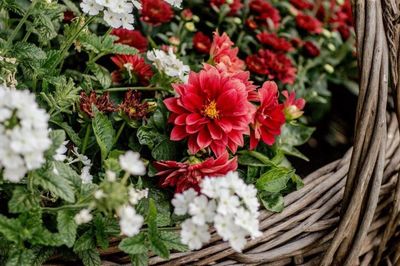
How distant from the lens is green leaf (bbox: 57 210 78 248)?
0.62 m

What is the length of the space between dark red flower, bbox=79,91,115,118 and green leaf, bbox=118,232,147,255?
181 mm

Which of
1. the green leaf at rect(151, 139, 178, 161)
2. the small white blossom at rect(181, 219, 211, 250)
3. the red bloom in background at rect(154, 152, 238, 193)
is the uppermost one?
the green leaf at rect(151, 139, 178, 161)

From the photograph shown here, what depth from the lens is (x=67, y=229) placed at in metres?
0.62

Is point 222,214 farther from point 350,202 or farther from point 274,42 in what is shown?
point 274,42

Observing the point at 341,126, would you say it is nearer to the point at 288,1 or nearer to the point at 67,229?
the point at 288,1

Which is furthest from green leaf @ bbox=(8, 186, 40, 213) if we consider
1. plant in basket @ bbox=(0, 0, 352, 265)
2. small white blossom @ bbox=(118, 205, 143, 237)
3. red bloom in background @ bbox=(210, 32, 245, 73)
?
red bloom in background @ bbox=(210, 32, 245, 73)

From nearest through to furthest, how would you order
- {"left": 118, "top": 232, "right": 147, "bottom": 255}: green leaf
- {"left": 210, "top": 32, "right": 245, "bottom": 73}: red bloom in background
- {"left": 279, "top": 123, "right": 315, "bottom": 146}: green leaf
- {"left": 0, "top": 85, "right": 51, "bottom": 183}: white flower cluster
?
{"left": 0, "top": 85, "right": 51, "bottom": 183}: white flower cluster < {"left": 118, "top": 232, "right": 147, "bottom": 255}: green leaf < {"left": 210, "top": 32, "right": 245, "bottom": 73}: red bloom in background < {"left": 279, "top": 123, "right": 315, "bottom": 146}: green leaf

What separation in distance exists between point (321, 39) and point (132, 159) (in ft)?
2.43

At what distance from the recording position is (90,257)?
67 cm

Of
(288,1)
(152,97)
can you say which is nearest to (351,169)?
(152,97)

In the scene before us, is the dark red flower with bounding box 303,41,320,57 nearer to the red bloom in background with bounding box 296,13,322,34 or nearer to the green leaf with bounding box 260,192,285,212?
the red bloom in background with bounding box 296,13,322,34

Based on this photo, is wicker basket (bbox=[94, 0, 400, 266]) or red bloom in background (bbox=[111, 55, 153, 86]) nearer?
wicker basket (bbox=[94, 0, 400, 266])

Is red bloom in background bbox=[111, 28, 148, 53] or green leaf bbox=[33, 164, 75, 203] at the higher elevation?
red bloom in background bbox=[111, 28, 148, 53]

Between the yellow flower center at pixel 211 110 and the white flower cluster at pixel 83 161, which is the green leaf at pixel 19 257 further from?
the yellow flower center at pixel 211 110
